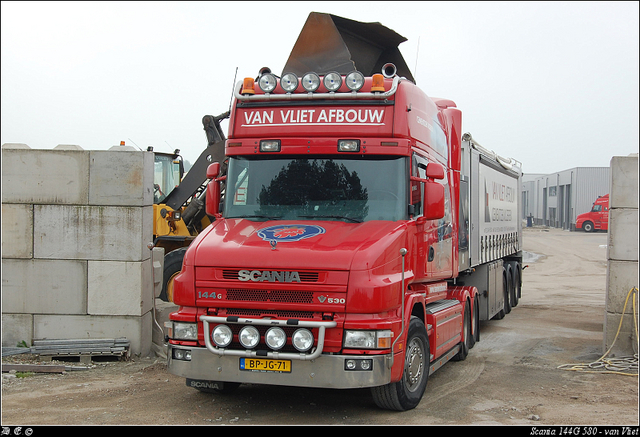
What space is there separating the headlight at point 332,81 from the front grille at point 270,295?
8.18 ft

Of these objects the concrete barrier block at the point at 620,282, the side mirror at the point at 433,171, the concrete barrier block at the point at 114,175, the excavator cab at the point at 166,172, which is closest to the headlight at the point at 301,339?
the side mirror at the point at 433,171

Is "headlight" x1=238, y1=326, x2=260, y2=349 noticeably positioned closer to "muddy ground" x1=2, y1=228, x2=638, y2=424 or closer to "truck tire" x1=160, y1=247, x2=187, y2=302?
"muddy ground" x1=2, y1=228, x2=638, y2=424

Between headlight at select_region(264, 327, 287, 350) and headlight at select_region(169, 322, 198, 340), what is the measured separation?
832 millimetres

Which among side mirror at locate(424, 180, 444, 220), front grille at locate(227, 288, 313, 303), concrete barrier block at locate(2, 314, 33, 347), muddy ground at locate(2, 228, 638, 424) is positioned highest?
side mirror at locate(424, 180, 444, 220)

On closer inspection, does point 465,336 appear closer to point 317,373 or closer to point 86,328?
point 317,373

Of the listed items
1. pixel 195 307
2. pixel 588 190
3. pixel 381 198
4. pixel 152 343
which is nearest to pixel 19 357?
pixel 152 343

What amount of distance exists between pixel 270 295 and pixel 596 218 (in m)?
51.2

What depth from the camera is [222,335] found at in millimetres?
6484

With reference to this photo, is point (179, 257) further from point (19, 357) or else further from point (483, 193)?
point (483, 193)

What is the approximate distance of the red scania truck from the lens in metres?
6.24

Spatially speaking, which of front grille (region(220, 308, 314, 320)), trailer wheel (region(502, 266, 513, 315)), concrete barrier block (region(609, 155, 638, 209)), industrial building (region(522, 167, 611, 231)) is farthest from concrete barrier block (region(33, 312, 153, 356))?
industrial building (region(522, 167, 611, 231))

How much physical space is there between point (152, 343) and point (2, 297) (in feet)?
7.60

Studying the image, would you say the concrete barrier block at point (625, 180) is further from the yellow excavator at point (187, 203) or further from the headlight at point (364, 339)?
the yellow excavator at point (187, 203)

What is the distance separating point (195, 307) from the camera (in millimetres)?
6660
